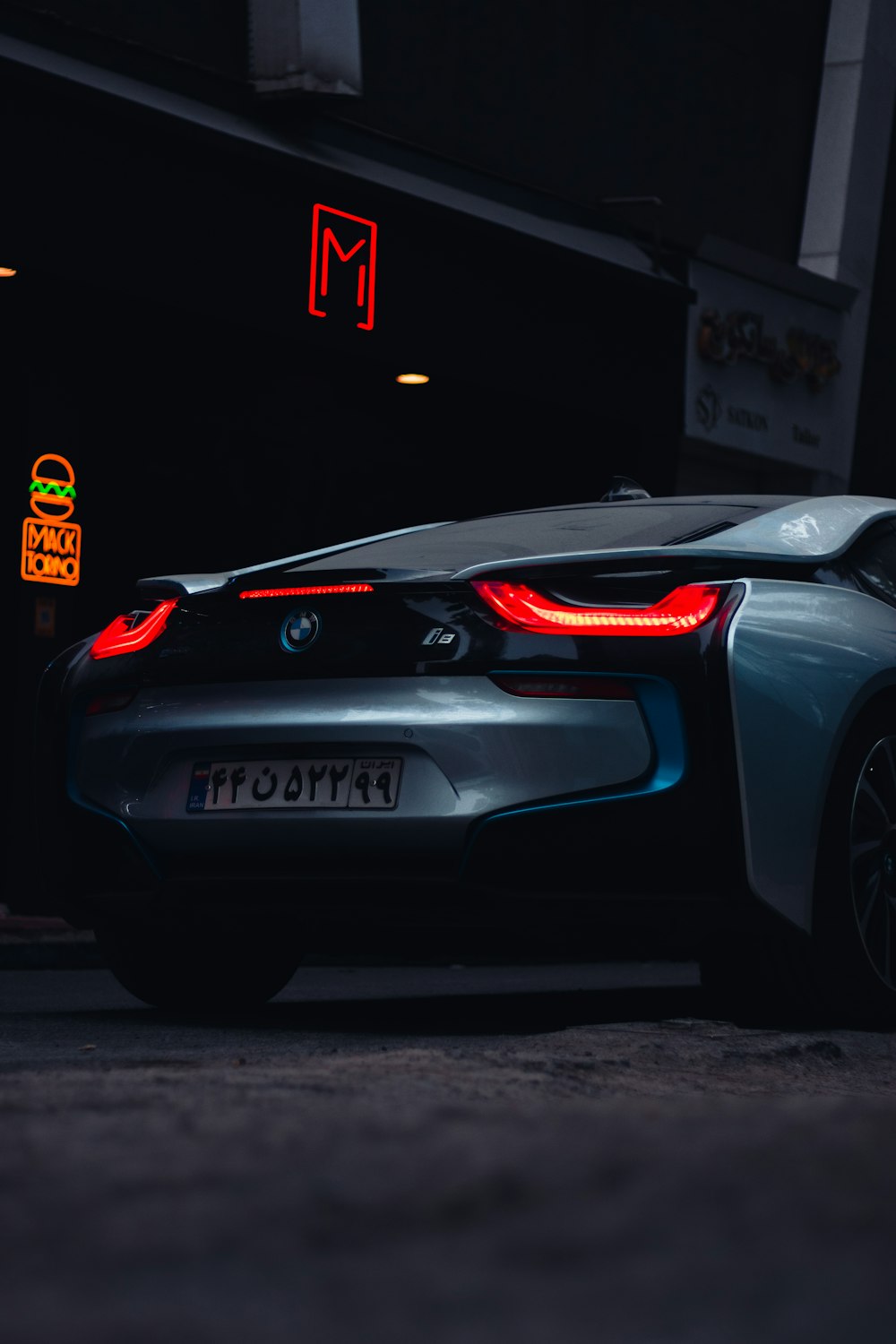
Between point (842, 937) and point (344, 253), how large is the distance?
26.5 ft

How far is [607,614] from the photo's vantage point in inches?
172

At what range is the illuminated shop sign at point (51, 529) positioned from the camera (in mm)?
10836

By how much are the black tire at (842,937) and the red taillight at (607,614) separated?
516 mm

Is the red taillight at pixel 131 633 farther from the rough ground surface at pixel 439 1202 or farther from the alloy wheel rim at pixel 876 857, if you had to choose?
the alloy wheel rim at pixel 876 857

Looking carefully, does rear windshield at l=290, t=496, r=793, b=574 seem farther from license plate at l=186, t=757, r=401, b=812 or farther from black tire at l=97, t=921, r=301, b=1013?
black tire at l=97, t=921, r=301, b=1013

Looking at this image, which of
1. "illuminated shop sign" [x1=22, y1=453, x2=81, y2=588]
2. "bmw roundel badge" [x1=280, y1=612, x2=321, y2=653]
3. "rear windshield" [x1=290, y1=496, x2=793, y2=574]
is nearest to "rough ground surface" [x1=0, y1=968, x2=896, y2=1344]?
"bmw roundel badge" [x1=280, y1=612, x2=321, y2=653]

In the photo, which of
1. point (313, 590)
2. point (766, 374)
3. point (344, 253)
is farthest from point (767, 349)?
point (313, 590)

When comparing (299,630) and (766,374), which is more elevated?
(766,374)

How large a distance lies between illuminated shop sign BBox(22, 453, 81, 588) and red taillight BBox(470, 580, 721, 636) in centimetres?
680

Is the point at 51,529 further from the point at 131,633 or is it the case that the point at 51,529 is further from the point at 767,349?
the point at 767,349

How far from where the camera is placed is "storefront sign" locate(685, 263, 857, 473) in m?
15.4

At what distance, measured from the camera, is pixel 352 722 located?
4.43 metres

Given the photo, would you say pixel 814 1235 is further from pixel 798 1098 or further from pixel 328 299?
pixel 328 299

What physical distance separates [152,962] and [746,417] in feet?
37.7
